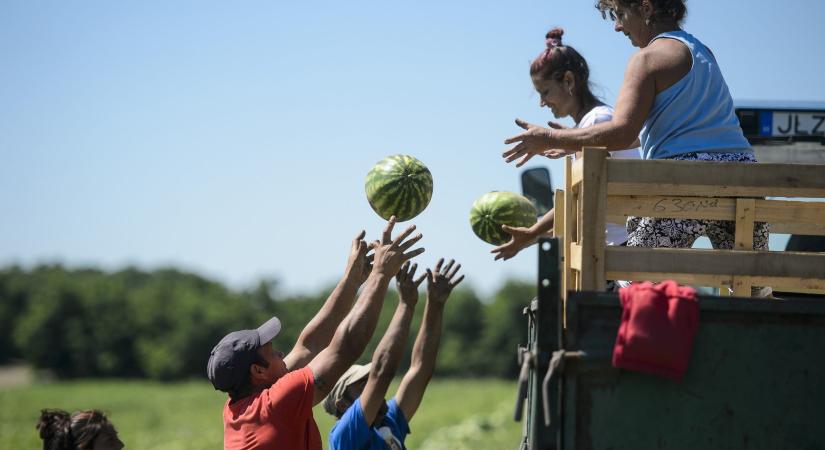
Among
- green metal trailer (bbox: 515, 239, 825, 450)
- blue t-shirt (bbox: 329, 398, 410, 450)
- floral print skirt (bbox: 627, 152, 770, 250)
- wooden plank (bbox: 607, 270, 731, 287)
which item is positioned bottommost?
blue t-shirt (bbox: 329, 398, 410, 450)

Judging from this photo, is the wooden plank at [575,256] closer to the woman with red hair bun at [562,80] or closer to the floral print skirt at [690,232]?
the floral print skirt at [690,232]

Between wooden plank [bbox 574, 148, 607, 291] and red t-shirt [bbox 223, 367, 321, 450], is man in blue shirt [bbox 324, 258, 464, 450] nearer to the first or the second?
red t-shirt [bbox 223, 367, 321, 450]

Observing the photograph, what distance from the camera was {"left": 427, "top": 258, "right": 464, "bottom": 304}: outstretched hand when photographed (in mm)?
6488

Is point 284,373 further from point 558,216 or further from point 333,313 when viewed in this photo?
point 558,216

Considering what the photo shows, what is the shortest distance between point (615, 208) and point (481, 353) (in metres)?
86.1

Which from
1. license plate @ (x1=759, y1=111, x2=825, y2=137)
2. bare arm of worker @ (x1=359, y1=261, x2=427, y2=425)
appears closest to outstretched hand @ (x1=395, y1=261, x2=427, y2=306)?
bare arm of worker @ (x1=359, y1=261, x2=427, y2=425)

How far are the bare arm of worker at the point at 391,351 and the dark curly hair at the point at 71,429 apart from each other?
5.38 ft

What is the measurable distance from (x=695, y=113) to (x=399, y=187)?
2407 millimetres

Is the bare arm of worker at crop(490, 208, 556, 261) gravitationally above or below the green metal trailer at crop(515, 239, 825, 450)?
above

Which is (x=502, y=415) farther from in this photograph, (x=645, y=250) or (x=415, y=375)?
(x=645, y=250)

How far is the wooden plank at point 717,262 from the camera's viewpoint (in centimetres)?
382

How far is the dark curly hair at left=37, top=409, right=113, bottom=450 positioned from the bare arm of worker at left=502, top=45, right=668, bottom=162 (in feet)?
10.8

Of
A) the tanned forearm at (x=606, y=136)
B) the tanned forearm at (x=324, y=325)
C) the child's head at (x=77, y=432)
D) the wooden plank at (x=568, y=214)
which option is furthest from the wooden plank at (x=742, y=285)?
the child's head at (x=77, y=432)

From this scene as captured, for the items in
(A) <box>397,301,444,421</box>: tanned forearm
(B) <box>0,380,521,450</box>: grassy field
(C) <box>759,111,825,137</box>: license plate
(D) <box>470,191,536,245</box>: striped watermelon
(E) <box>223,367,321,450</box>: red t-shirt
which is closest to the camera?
(E) <box>223,367,321,450</box>: red t-shirt
